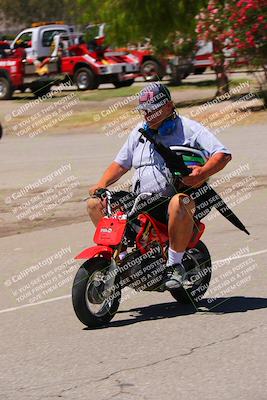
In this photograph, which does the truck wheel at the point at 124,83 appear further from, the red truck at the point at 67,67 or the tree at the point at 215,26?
the tree at the point at 215,26

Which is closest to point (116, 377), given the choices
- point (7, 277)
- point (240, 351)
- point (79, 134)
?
point (240, 351)

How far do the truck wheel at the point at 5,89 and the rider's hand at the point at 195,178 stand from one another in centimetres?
2878

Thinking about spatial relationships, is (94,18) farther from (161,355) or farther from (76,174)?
(161,355)

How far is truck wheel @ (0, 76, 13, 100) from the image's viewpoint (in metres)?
35.8

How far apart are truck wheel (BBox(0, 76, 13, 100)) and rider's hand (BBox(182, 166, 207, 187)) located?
28782mm

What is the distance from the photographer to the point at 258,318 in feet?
24.6

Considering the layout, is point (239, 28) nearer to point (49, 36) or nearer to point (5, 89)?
point (5, 89)

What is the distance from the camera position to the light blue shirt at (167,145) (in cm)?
764

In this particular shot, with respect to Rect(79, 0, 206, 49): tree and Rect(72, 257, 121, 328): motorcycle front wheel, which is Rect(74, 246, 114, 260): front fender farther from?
Rect(79, 0, 206, 49): tree

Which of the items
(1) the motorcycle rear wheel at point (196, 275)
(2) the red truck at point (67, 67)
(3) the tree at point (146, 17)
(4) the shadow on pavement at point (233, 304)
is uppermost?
(1) the motorcycle rear wheel at point (196, 275)

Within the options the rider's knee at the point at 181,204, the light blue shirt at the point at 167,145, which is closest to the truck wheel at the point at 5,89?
the light blue shirt at the point at 167,145

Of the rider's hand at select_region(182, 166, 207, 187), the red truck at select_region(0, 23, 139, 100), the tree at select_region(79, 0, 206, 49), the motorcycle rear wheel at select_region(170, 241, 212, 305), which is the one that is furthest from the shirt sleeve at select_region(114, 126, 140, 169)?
the red truck at select_region(0, 23, 139, 100)

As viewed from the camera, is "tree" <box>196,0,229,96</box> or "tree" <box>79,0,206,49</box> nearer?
"tree" <box>196,0,229,96</box>

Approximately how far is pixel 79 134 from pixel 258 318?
17.4 m
